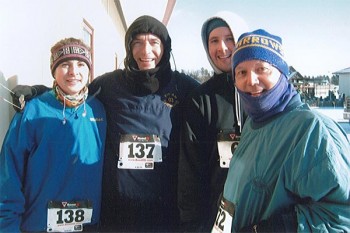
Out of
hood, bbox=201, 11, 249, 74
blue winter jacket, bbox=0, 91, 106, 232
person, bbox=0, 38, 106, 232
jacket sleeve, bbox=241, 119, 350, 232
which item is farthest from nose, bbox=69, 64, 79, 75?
jacket sleeve, bbox=241, 119, 350, 232

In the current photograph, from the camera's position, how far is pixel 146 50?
2.00 meters

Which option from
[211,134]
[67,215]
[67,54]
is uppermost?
[67,54]

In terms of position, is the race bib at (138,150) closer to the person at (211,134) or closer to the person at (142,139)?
the person at (142,139)

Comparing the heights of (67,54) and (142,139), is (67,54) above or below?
above

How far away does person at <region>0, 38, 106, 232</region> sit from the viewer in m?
1.67

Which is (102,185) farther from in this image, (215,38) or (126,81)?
(215,38)

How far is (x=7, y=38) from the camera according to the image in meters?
1.80

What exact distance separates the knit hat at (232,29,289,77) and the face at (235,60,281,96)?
2 centimetres

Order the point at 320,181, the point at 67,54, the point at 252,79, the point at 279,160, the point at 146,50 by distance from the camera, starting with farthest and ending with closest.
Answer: the point at 146,50, the point at 67,54, the point at 252,79, the point at 279,160, the point at 320,181

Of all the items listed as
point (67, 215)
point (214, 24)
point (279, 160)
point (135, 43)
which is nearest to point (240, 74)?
point (279, 160)

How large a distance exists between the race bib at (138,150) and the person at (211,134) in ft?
0.55

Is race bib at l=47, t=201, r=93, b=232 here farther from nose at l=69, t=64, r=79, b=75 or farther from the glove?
nose at l=69, t=64, r=79, b=75

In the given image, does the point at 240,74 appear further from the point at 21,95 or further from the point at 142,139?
the point at 21,95

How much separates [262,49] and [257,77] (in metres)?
0.12
